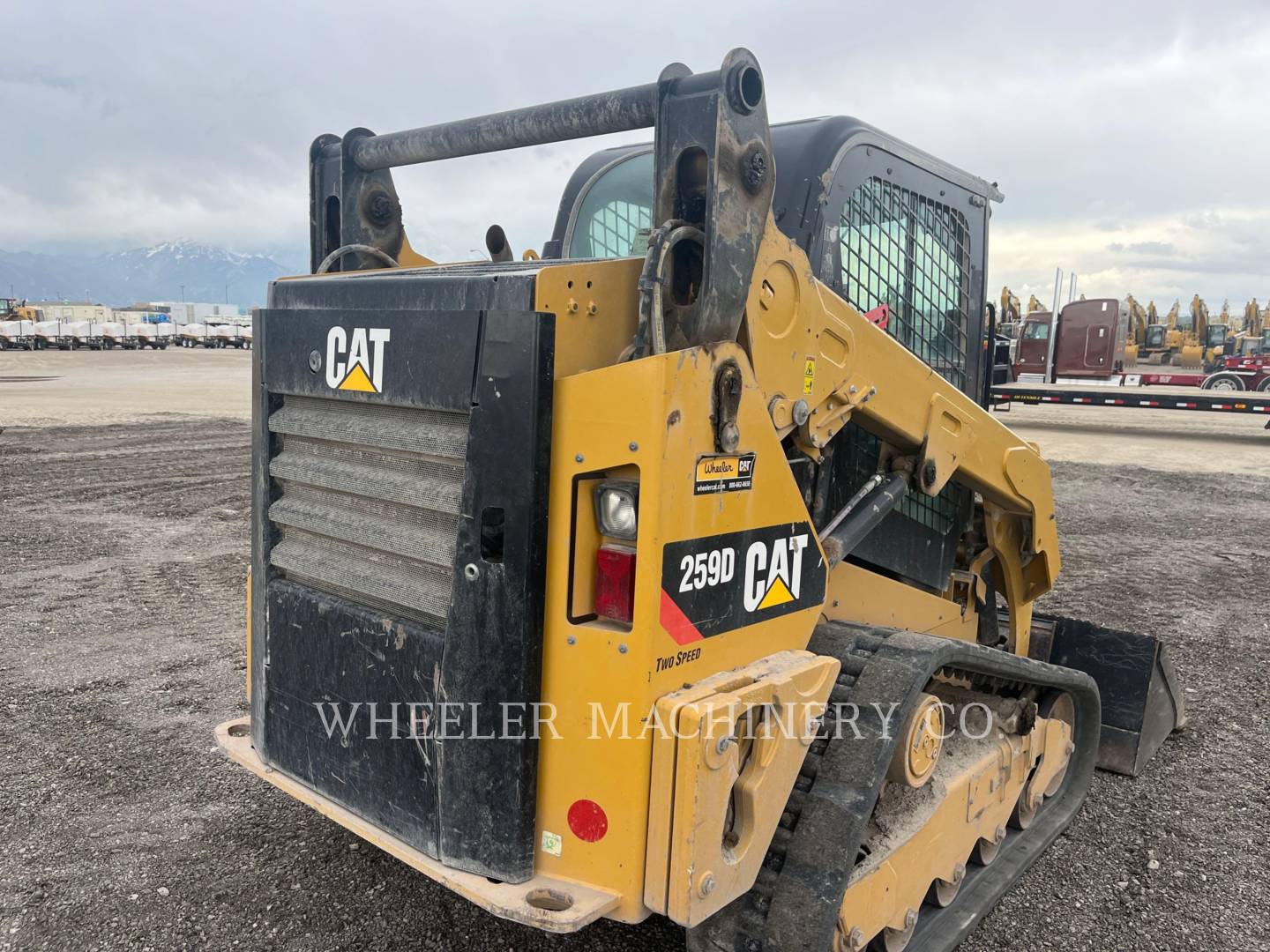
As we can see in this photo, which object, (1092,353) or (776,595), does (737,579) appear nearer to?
(776,595)

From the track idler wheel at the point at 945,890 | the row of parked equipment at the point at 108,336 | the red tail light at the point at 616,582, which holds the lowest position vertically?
the track idler wheel at the point at 945,890

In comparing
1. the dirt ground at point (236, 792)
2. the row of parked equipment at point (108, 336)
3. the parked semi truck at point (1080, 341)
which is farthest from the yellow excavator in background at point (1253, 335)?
the row of parked equipment at point (108, 336)

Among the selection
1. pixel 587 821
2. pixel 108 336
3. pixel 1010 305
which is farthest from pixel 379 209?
pixel 108 336

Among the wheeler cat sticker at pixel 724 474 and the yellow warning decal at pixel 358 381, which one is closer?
the wheeler cat sticker at pixel 724 474

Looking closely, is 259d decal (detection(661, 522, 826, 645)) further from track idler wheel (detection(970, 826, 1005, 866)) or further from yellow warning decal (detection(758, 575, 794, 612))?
track idler wheel (detection(970, 826, 1005, 866))

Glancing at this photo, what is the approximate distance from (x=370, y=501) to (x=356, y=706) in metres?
0.54

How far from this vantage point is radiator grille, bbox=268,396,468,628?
2.28 metres

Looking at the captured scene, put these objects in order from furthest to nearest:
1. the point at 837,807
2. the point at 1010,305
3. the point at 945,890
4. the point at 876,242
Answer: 1. the point at 1010,305
2. the point at 876,242
3. the point at 945,890
4. the point at 837,807

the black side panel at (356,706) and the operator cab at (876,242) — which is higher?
the operator cab at (876,242)

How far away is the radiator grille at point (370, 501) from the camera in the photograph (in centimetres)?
228

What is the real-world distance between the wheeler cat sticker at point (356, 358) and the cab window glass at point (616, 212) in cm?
126

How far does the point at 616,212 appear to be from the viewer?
3588mm

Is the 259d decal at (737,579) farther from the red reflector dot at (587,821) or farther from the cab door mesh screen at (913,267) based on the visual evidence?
the cab door mesh screen at (913,267)

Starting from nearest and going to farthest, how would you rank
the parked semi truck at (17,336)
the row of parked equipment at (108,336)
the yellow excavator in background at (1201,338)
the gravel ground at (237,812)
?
the gravel ground at (237,812) < the yellow excavator in background at (1201,338) < the parked semi truck at (17,336) < the row of parked equipment at (108,336)
